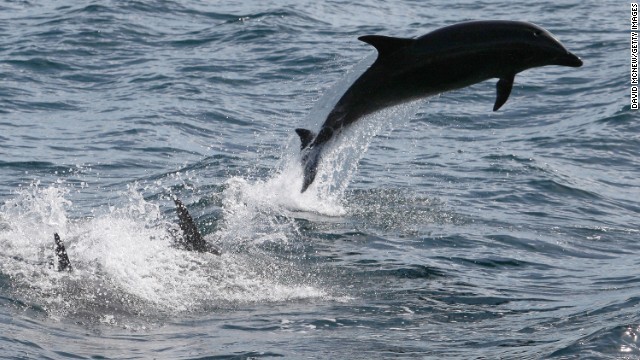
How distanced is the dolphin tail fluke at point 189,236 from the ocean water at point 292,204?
135mm

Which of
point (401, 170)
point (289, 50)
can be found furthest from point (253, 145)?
point (289, 50)

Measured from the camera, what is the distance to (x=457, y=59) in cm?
1140

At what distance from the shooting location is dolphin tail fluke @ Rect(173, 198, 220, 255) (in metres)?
12.8

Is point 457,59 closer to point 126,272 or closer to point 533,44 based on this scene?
point 533,44

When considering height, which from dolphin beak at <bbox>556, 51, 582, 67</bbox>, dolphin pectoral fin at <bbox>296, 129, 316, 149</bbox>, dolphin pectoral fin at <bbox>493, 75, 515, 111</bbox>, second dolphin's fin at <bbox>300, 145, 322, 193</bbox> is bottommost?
second dolphin's fin at <bbox>300, 145, 322, 193</bbox>

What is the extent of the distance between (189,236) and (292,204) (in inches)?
113

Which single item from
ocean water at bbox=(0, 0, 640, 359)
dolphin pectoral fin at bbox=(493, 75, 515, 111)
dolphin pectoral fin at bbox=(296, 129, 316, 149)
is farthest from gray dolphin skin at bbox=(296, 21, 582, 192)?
dolphin pectoral fin at bbox=(296, 129, 316, 149)

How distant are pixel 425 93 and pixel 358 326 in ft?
8.23

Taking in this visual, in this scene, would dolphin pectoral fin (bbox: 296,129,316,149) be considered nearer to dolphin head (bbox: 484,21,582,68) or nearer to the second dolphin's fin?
the second dolphin's fin

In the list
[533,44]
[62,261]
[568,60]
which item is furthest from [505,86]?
[62,261]

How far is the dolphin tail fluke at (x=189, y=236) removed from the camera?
12805mm

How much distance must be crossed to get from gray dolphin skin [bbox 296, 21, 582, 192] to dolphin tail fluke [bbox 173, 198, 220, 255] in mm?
2456

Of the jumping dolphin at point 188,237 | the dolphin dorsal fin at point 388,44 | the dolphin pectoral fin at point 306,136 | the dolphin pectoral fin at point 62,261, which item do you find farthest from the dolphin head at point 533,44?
the dolphin pectoral fin at point 62,261

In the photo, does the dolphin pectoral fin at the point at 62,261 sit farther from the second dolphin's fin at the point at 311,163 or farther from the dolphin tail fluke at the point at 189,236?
the second dolphin's fin at the point at 311,163
